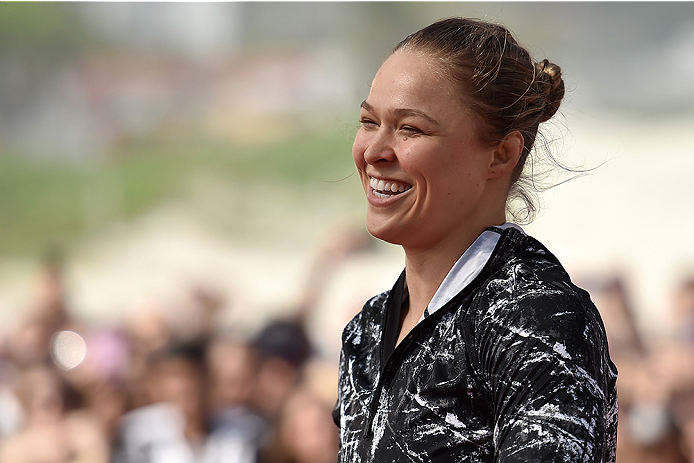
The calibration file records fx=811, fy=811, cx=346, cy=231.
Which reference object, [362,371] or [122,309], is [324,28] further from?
[362,371]

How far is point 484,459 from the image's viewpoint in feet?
2.92

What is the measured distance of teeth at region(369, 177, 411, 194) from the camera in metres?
1.06

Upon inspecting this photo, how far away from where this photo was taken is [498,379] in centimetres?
86

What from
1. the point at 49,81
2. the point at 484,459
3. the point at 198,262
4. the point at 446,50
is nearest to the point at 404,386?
the point at 484,459

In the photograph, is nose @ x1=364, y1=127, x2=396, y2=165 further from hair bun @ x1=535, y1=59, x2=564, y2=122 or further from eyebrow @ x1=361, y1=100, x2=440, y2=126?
hair bun @ x1=535, y1=59, x2=564, y2=122

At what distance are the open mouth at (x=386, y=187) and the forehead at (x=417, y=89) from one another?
10 cm

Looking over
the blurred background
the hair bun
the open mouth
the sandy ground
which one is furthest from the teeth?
the blurred background

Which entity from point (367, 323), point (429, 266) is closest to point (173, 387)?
point (367, 323)

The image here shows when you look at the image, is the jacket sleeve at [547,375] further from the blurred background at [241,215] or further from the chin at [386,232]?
the blurred background at [241,215]

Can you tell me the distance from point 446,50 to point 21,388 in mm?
3652

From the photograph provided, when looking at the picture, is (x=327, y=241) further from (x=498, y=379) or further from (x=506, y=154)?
(x=498, y=379)

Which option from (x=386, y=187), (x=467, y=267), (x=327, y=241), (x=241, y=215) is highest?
(x=241, y=215)

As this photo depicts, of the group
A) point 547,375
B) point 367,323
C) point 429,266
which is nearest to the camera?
point 547,375

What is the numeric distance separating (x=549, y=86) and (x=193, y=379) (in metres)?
3.02
